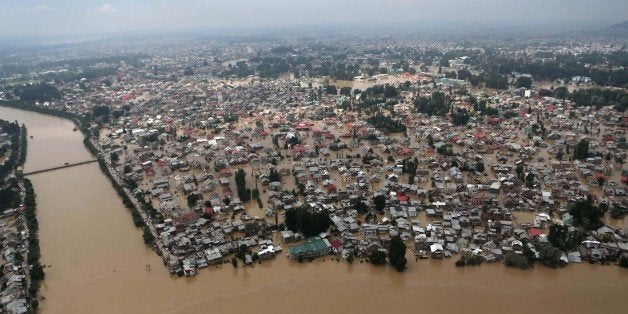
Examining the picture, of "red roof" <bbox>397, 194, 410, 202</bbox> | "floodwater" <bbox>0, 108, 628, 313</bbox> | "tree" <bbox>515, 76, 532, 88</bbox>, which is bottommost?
Result: "floodwater" <bbox>0, 108, 628, 313</bbox>

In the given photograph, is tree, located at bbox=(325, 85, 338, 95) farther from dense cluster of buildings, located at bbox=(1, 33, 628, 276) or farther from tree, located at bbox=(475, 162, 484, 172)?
tree, located at bbox=(475, 162, 484, 172)

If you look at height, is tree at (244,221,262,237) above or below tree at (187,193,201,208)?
below

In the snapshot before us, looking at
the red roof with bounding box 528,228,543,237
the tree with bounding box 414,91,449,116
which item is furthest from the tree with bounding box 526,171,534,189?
the tree with bounding box 414,91,449,116

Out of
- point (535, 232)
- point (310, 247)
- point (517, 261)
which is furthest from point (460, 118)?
point (310, 247)

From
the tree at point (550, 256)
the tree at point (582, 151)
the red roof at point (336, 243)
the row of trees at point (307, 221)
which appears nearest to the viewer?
the tree at point (550, 256)

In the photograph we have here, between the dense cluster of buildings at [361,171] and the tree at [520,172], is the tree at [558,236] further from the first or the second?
the tree at [520,172]

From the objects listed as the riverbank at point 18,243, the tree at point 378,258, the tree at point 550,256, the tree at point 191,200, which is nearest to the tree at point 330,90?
the tree at point 191,200
